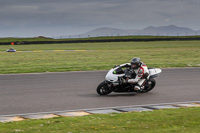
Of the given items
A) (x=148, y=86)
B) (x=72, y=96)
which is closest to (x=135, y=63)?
(x=148, y=86)

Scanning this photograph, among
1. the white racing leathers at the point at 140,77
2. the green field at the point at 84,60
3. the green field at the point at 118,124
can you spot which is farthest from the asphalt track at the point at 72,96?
the green field at the point at 84,60

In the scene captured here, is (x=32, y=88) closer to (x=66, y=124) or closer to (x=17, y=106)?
(x=17, y=106)

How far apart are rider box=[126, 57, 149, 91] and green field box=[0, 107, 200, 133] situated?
3961 mm

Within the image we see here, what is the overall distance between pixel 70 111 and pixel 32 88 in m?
5.26

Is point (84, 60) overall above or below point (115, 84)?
above

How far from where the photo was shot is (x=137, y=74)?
516 inches

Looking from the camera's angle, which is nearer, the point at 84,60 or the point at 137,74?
the point at 137,74

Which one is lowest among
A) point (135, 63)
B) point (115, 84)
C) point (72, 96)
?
point (72, 96)

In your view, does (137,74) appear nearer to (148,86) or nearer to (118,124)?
(148,86)

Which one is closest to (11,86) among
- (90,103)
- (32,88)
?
(32,88)

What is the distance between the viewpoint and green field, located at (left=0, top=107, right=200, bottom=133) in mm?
7059

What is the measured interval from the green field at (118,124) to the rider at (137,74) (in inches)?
156

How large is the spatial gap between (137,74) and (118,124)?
564cm

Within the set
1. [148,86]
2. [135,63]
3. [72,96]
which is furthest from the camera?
[148,86]
